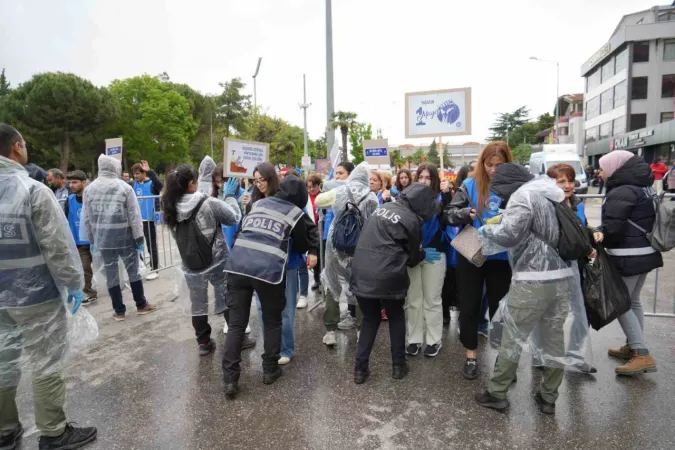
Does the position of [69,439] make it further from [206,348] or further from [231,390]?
[206,348]

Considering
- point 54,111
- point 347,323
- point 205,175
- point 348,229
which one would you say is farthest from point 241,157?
point 54,111

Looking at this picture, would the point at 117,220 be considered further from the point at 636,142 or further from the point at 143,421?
the point at 636,142

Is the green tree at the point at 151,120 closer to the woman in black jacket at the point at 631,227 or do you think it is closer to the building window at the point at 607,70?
the woman in black jacket at the point at 631,227

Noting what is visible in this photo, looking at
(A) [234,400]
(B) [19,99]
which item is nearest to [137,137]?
(B) [19,99]

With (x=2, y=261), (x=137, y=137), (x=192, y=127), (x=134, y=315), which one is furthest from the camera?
(x=192, y=127)

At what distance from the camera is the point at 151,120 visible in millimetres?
40500

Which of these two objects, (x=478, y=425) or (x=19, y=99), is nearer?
(x=478, y=425)

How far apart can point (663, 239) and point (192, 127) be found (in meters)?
45.6

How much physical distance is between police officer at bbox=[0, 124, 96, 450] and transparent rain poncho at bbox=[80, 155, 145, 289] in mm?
2305

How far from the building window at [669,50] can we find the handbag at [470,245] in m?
47.5

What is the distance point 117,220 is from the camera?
16.7ft

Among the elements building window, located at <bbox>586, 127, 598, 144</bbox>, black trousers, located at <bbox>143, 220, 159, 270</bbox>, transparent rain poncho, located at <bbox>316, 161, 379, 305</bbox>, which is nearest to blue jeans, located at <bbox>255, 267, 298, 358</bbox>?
transparent rain poncho, located at <bbox>316, 161, 379, 305</bbox>

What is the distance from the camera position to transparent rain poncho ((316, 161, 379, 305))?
427 centimetres

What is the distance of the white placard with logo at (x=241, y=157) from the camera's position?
5281 millimetres
